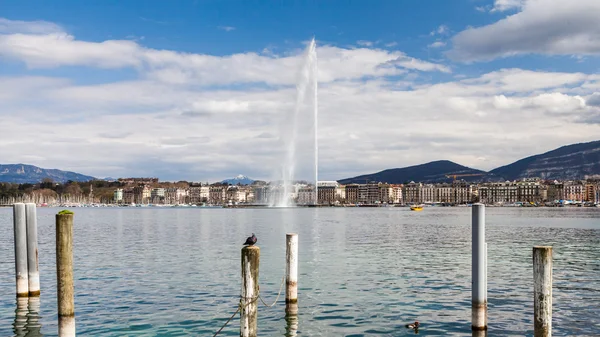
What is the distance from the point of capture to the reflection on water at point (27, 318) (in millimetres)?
16562

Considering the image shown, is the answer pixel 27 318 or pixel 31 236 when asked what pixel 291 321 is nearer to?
pixel 27 318

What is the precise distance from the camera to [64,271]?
507 inches

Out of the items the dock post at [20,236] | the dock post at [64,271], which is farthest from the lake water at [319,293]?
the dock post at [64,271]

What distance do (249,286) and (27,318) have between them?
9076 mm

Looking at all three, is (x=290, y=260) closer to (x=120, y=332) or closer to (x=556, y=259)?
(x=120, y=332)

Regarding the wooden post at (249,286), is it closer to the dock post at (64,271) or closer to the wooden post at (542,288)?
the dock post at (64,271)

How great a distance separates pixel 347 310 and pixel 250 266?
757 centimetres

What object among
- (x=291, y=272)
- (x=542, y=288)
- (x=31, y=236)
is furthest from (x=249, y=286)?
(x=31, y=236)

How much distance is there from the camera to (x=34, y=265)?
62.6 ft

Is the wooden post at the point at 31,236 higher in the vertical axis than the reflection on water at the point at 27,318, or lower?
higher

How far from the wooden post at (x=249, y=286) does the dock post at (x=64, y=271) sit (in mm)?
3706

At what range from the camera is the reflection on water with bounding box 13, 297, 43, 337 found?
1656 cm

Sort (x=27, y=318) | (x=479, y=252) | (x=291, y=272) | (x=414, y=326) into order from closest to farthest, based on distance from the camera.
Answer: (x=479, y=252) → (x=414, y=326) → (x=27, y=318) → (x=291, y=272)

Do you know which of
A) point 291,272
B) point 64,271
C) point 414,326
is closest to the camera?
point 64,271
